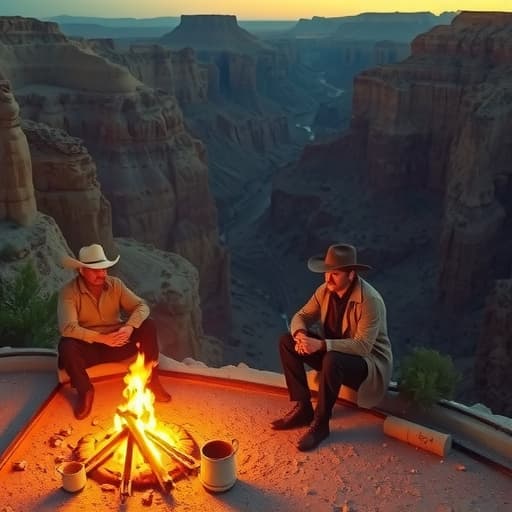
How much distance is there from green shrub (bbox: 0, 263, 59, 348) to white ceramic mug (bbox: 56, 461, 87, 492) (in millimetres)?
4731

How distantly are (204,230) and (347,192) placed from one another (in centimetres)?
1553

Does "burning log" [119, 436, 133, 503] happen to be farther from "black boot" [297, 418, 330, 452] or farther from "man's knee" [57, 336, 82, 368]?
"black boot" [297, 418, 330, 452]

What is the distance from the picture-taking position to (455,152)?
109 ft

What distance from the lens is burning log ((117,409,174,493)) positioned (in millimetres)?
5992

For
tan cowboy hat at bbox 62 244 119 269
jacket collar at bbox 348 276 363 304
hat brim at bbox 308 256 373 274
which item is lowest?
jacket collar at bbox 348 276 363 304

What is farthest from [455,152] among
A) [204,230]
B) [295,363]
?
[295,363]

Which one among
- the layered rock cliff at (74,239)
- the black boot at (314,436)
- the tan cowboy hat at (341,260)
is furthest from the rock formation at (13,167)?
the black boot at (314,436)

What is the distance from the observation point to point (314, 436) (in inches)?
261

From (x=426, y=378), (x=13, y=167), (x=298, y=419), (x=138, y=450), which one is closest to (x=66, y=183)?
(x=13, y=167)

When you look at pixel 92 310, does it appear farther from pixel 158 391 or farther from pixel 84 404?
pixel 158 391

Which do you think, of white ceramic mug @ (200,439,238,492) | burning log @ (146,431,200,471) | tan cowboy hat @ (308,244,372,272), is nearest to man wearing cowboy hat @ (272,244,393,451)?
tan cowboy hat @ (308,244,372,272)

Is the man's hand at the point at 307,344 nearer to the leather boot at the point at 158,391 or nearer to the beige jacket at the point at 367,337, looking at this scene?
the beige jacket at the point at 367,337

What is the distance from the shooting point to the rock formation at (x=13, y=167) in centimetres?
1490

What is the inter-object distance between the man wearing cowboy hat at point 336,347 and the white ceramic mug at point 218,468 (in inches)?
35.3
